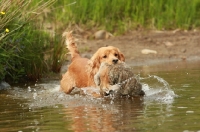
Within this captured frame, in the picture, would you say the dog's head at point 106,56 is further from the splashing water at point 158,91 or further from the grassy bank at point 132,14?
the grassy bank at point 132,14

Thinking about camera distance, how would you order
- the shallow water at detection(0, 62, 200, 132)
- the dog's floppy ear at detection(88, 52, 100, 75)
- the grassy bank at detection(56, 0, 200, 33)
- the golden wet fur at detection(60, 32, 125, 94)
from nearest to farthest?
the shallow water at detection(0, 62, 200, 132), the golden wet fur at detection(60, 32, 125, 94), the dog's floppy ear at detection(88, 52, 100, 75), the grassy bank at detection(56, 0, 200, 33)

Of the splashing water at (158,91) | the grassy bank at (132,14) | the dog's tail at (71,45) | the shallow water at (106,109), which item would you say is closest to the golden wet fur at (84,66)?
the dog's tail at (71,45)

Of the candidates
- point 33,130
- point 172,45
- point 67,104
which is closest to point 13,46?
point 67,104

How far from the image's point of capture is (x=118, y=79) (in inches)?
334

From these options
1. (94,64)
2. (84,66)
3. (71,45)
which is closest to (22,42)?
(71,45)

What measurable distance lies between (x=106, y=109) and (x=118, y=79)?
72 cm

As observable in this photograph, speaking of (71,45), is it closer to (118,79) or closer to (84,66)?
(84,66)

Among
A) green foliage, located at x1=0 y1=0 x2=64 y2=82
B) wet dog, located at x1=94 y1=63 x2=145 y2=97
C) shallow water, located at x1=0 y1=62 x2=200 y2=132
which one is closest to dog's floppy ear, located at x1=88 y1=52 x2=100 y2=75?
shallow water, located at x1=0 y1=62 x2=200 y2=132

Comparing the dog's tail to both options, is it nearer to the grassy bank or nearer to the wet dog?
the wet dog

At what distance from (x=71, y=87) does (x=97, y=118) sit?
2961mm

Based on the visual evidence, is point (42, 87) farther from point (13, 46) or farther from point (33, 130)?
point (33, 130)

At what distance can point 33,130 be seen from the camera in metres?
6.65

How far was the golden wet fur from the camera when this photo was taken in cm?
938

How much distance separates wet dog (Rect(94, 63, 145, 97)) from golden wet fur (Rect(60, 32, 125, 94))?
1.16 ft
